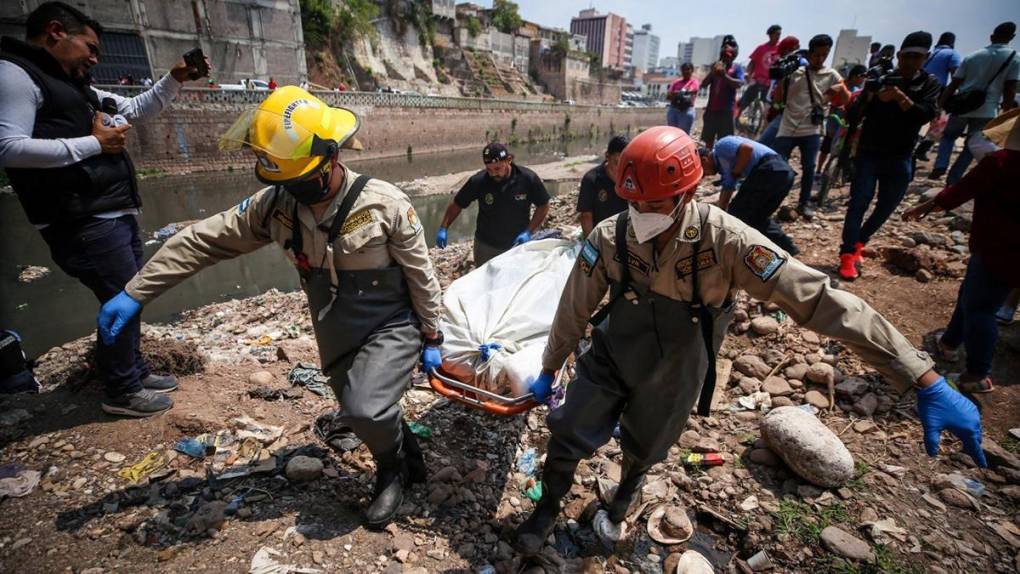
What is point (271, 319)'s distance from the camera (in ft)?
18.7

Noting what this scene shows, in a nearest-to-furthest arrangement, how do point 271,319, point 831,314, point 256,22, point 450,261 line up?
point 831,314 < point 271,319 < point 450,261 < point 256,22

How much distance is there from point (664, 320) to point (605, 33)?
322ft

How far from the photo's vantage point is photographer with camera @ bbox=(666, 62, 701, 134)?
7.30 meters

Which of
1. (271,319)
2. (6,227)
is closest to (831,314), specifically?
(271,319)

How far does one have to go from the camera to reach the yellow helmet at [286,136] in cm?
187

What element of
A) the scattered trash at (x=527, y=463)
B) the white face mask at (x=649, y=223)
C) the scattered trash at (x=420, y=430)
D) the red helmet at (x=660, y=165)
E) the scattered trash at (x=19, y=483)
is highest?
the red helmet at (x=660, y=165)

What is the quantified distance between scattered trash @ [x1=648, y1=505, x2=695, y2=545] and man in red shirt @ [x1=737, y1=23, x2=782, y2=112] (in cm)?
721

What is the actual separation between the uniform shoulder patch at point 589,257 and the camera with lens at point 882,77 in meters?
3.61

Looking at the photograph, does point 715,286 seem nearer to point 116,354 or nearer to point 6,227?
point 116,354

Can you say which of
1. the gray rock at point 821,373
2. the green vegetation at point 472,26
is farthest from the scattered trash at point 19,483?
the green vegetation at point 472,26

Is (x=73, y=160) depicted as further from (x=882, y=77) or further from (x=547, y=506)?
(x=882, y=77)

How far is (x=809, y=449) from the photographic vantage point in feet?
8.32

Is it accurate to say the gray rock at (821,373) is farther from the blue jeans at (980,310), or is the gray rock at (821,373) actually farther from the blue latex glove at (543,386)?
the blue latex glove at (543,386)

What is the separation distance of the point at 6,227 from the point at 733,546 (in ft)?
47.7
